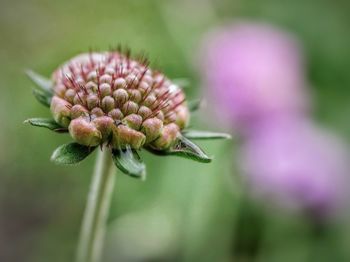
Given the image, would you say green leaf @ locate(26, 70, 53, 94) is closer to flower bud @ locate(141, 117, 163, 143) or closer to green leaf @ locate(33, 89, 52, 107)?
green leaf @ locate(33, 89, 52, 107)

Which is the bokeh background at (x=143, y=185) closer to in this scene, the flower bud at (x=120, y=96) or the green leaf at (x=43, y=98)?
the green leaf at (x=43, y=98)

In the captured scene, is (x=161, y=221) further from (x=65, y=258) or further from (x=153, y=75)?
(x=153, y=75)

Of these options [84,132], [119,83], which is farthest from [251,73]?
[84,132]

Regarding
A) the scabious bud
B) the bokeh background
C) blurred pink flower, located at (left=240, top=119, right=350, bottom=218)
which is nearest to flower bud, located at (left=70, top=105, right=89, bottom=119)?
the scabious bud

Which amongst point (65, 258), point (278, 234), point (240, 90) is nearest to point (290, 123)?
point (240, 90)

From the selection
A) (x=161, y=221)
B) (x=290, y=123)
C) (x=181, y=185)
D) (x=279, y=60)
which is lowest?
(x=161, y=221)
